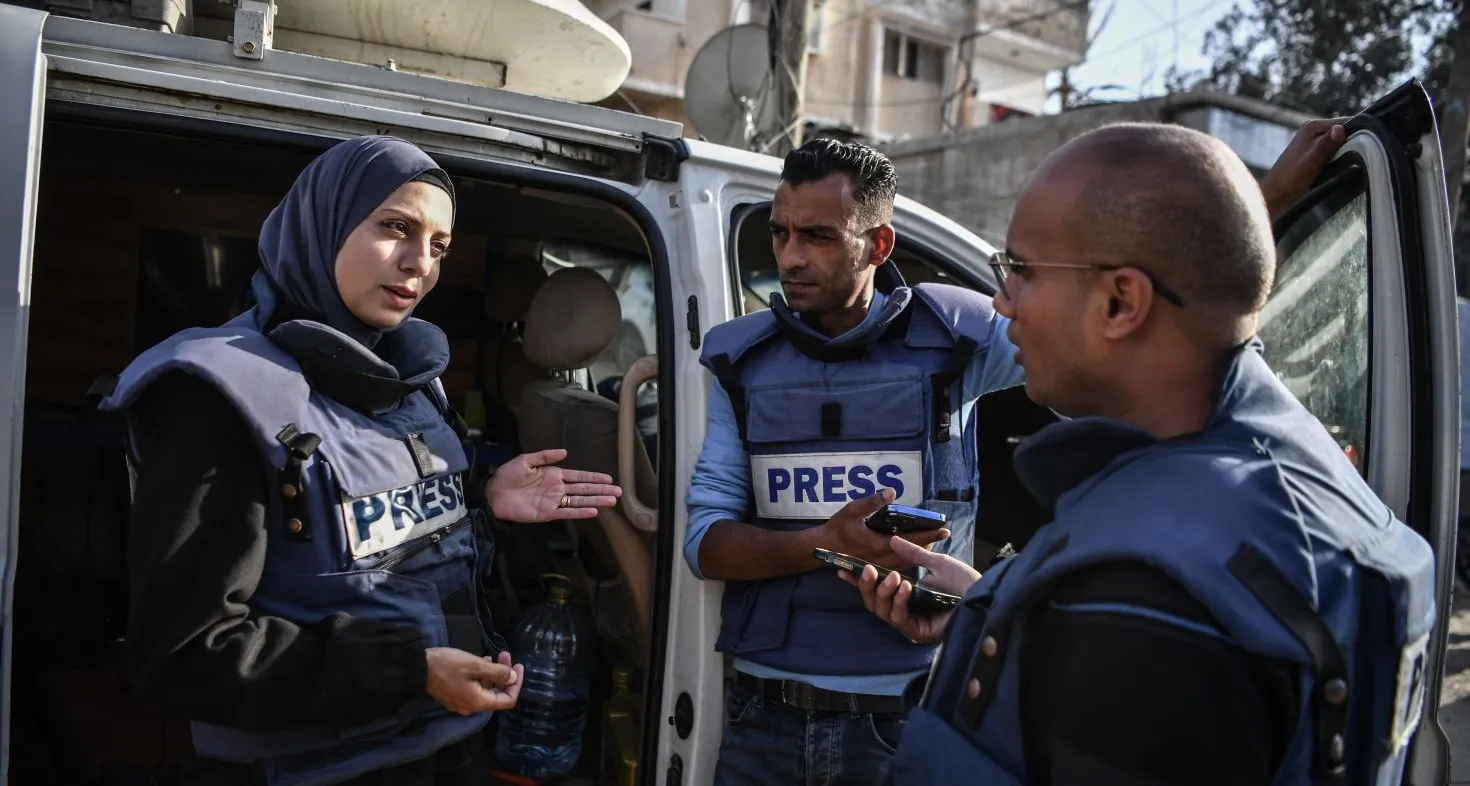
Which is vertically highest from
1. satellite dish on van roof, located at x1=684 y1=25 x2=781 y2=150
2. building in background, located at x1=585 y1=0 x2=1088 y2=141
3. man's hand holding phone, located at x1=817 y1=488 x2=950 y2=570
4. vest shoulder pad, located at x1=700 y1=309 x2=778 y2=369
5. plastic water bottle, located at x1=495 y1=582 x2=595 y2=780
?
building in background, located at x1=585 y1=0 x2=1088 y2=141

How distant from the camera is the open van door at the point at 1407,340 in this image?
133 centimetres

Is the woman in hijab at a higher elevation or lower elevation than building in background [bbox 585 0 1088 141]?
lower

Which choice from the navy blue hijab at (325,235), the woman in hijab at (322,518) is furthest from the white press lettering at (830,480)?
the navy blue hijab at (325,235)

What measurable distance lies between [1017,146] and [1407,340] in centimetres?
1097

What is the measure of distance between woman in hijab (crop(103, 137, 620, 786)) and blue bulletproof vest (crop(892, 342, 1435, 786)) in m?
0.76

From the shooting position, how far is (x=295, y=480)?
1370mm

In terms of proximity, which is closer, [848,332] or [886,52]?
[848,332]

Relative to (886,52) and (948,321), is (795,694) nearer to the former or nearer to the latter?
(948,321)

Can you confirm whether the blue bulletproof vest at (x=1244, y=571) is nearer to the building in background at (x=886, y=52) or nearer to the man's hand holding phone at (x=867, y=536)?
the man's hand holding phone at (x=867, y=536)

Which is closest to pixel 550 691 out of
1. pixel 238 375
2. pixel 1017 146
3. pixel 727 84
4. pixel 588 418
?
pixel 588 418

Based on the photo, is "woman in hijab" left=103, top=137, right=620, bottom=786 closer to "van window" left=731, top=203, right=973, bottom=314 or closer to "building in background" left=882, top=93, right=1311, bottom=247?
"van window" left=731, top=203, right=973, bottom=314

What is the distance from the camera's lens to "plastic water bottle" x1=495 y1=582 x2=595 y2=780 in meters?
2.78

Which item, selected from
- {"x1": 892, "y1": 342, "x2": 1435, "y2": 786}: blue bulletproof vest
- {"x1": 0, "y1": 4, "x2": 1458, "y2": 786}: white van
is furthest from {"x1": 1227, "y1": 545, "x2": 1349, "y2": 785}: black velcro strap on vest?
{"x1": 0, "y1": 4, "x2": 1458, "y2": 786}: white van

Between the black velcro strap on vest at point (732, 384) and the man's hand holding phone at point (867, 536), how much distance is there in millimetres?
347
